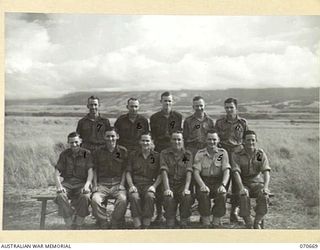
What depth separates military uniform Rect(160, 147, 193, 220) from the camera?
3.50 meters

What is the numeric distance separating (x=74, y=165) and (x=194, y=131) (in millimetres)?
873

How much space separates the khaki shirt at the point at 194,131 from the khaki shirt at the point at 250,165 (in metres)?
0.26

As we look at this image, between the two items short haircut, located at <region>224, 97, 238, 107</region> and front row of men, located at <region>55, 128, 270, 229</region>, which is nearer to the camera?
front row of men, located at <region>55, 128, 270, 229</region>

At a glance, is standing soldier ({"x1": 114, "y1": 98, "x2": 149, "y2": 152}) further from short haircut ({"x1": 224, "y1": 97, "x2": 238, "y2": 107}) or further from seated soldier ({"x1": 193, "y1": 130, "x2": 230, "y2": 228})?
short haircut ({"x1": 224, "y1": 97, "x2": 238, "y2": 107})

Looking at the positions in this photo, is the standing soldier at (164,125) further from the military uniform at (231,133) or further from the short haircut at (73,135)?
the short haircut at (73,135)

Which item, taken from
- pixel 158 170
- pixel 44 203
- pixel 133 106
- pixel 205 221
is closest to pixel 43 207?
pixel 44 203

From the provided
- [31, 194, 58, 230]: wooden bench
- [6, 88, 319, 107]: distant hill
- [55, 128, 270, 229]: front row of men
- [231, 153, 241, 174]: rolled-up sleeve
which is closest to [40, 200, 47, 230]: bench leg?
[31, 194, 58, 230]: wooden bench

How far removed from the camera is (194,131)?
11.7 feet

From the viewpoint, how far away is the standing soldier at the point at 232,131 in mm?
3553

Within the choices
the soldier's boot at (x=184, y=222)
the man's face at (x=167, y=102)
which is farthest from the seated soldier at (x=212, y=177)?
the man's face at (x=167, y=102)

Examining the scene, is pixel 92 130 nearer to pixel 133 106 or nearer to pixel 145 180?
pixel 133 106

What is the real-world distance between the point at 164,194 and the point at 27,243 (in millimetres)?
1009

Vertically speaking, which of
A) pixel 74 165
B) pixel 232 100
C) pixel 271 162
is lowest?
pixel 74 165

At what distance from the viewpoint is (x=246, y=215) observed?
3553 mm
